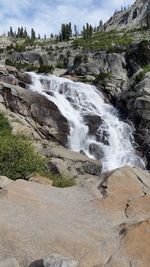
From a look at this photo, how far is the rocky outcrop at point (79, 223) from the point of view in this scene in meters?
14.9

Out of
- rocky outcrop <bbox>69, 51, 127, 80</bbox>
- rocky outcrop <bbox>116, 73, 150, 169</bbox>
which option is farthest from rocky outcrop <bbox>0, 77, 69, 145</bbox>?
rocky outcrop <bbox>69, 51, 127, 80</bbox>

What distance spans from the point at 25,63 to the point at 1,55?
11.3 metres

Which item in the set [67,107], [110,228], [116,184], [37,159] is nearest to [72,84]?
[67,107]

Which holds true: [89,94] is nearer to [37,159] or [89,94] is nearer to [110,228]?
[37,159]

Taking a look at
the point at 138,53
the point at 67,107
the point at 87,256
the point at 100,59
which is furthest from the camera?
the point at 100,59

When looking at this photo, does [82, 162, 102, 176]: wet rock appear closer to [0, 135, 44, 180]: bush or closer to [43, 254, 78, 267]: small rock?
[0, 135, 44, 180]: bush

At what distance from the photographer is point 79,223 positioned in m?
17.5

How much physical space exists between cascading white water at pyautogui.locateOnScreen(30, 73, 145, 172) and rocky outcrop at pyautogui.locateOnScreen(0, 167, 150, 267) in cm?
2979

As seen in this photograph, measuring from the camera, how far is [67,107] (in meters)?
63.3

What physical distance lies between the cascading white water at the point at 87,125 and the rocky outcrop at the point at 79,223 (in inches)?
1173

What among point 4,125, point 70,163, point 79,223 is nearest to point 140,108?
point 70,163

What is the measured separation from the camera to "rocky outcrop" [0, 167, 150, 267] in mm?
14906

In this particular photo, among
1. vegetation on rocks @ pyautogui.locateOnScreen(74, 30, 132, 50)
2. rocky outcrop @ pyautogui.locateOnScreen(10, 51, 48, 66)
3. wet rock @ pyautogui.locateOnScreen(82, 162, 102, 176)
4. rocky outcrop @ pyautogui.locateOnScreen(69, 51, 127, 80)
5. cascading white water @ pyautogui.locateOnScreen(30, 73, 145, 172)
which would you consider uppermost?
vegetation on rocks @ pyautogui.locateOnScreen(74, 30, 132, 50)

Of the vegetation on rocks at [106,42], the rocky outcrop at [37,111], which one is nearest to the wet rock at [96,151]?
the rocky outcrop at [37,111]
